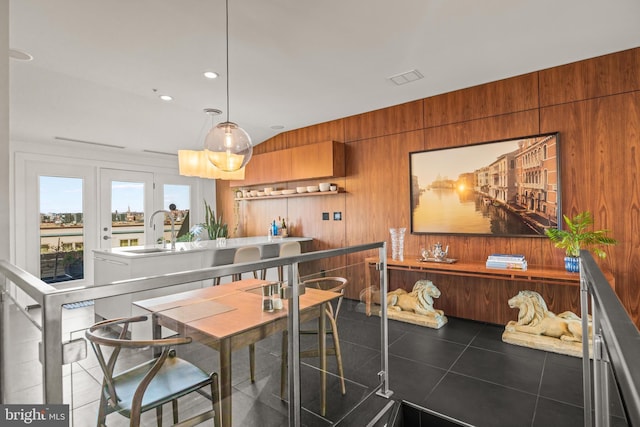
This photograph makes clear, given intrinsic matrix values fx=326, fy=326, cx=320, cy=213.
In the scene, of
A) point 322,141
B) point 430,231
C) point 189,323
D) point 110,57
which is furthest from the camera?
point 322,141

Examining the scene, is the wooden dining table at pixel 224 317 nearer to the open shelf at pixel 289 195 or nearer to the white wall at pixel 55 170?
the open shelf at pixel 289 195

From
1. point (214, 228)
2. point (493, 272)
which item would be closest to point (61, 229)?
point (214, 228)

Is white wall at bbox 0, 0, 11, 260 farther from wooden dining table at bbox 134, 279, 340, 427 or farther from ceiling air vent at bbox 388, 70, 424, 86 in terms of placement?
ceiling air vent at bbox 388, 70, 424, 86

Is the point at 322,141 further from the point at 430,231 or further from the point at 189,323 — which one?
the point at 189,323

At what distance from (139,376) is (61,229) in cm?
499

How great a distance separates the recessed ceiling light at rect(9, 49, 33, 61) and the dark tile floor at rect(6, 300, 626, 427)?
8.16 feet

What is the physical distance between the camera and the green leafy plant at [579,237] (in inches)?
107

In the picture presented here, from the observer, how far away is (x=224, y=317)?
51.1 inches

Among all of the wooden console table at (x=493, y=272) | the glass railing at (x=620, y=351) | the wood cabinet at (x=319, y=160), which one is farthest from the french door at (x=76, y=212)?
the glass railing at (x=620, y=351)

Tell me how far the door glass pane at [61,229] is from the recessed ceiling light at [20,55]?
2.43 m

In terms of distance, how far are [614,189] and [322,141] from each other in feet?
11.2

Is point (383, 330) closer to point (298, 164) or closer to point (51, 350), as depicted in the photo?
point (51, 350)

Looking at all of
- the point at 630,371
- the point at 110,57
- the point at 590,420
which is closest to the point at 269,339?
the point at 630,371

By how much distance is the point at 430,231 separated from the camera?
12.9 feet
